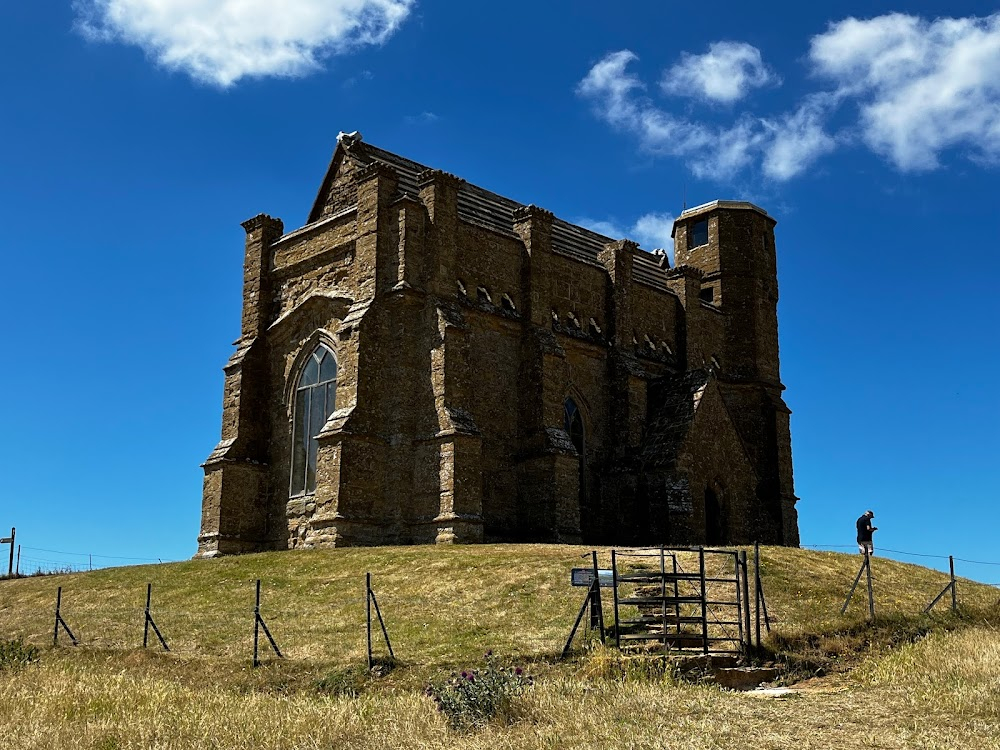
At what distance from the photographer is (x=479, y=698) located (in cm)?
1274

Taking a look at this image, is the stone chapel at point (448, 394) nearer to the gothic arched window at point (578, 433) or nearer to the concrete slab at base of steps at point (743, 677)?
the gothic arched window at point (578, 433)

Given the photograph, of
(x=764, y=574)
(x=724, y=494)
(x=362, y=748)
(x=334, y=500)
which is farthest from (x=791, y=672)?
(x=724, y=494)

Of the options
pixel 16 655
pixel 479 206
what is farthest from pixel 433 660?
pixel 479 206

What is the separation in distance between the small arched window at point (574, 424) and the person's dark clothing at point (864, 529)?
10401mm

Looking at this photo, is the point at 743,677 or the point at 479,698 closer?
the point at 479,698

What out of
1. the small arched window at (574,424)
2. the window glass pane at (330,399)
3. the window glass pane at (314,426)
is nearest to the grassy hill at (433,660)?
the window glass pane at (314,426)

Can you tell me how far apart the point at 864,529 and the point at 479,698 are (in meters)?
14.5

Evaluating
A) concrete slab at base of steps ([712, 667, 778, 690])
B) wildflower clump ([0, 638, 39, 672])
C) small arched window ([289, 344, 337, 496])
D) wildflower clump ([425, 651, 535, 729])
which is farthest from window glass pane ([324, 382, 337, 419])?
wildflower clump ([425, 651, 535, 729])

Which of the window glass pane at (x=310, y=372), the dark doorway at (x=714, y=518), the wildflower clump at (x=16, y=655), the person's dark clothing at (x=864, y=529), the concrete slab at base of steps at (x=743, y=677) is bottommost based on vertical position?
the concrete slab at base of steps at (x=743, y=677)

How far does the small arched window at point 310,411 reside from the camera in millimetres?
30312

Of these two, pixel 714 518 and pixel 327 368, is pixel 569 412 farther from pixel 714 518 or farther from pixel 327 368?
pixel 327 368

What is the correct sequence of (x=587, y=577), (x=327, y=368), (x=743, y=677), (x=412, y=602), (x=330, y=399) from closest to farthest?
1. (x=743, y=677)
2. (x=587, y=577)
3. (x=412, y=602)
4. (x=330, y=399)
5. (x=327, y=368)

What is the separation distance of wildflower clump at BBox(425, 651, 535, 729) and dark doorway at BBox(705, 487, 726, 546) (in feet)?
65.6

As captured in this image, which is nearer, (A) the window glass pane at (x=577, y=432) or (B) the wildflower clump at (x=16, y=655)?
(B) the wildflower clump at (x=16, y=655)
